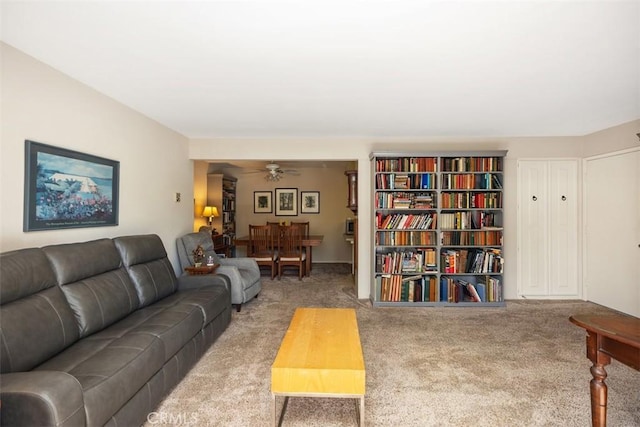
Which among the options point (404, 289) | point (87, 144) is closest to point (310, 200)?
point (404, 289)

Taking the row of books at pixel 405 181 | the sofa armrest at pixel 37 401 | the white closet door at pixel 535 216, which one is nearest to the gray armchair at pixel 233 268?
the row of books at pixel 405 181

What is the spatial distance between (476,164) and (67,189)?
4422 millimetres

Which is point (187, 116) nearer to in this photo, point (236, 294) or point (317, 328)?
point (236, 294)

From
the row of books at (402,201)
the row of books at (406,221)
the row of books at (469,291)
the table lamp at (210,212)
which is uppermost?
the row of books at (402,201)

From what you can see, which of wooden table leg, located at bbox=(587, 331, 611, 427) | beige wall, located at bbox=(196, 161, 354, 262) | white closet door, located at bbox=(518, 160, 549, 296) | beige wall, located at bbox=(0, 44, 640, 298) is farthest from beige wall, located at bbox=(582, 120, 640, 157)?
beige wall, located at bbox=(196, 161, 354, 262)

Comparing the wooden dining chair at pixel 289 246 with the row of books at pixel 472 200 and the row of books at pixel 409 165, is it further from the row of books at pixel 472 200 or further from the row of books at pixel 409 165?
the row of books at pixel 472 200

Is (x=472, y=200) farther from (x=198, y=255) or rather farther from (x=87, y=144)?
(x=87, y=144)

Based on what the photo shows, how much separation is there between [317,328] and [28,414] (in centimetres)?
151

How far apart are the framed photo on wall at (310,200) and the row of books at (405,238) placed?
357 centimetres

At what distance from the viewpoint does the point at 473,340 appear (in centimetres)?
296

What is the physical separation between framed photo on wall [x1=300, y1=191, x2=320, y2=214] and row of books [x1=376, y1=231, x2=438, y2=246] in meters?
3.57

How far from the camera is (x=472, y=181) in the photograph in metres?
4.08

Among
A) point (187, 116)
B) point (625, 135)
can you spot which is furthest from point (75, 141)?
point (625, 135)

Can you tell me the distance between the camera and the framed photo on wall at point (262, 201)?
24.9 feet
